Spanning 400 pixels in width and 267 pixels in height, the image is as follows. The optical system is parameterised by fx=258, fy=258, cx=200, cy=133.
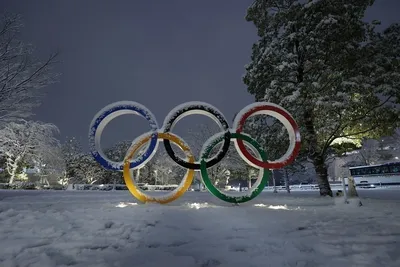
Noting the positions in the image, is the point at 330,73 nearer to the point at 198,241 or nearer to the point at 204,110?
the point at 204,110

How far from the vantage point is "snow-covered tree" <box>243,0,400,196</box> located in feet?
43.4

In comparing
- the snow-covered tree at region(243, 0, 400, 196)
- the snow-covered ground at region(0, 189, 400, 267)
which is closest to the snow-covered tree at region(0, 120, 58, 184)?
the snow-covered ground at region(0, 189, 400, 267)

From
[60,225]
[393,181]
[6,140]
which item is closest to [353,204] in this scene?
[60,225]

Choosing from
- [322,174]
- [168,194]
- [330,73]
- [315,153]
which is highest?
[330,73]

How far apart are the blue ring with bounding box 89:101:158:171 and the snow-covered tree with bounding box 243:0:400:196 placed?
718 centimetres

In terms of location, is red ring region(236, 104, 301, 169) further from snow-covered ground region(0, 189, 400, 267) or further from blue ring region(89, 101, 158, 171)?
snow-covered ground region(0, 189, 400, 267)

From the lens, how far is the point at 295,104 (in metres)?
13.8

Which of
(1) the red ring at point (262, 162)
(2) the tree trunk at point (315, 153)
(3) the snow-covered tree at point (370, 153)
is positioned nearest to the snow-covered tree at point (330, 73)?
(2) the tree trunk at point (315, 153)

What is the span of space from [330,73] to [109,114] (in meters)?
11.3

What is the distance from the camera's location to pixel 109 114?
37.1ft

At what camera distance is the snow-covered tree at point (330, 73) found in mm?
13219

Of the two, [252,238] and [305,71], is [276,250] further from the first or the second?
[305,71]

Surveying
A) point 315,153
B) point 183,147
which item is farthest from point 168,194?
point 315,153

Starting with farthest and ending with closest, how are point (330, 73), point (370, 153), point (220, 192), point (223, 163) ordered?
point (370, 153) → point (223, 163) → point (330, 73) → point (220, 192)
